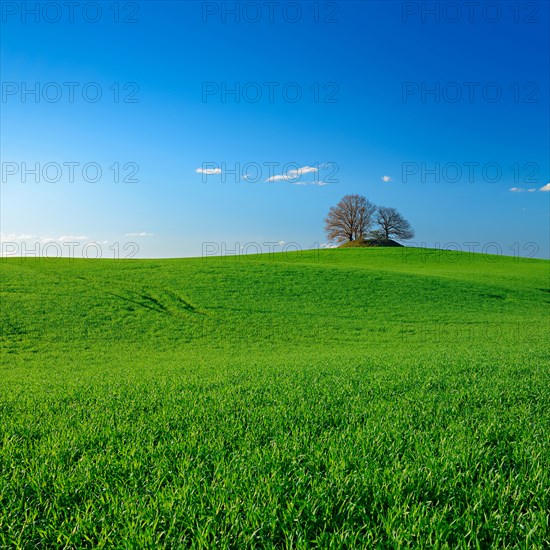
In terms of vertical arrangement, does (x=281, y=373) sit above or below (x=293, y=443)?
below

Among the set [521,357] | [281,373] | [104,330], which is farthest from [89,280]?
[521,357]

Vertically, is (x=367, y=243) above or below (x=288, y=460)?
above

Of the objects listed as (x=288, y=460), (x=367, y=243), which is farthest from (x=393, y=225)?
(x=288, y=460)

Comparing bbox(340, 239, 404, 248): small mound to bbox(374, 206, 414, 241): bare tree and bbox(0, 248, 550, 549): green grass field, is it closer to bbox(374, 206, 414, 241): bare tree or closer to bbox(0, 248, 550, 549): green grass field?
bbox(374, 206, 414, 241): bare tree

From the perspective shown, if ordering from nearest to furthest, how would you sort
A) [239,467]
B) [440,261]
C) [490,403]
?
[239,467] → [490,403] → [440,261]

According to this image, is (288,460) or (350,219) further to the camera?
(350,219)

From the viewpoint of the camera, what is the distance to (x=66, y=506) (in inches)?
122

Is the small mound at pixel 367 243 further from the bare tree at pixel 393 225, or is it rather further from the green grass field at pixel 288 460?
the green grass field at pixel 288 460

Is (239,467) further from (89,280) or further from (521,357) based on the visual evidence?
(89,280)

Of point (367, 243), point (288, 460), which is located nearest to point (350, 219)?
point (367, 243)

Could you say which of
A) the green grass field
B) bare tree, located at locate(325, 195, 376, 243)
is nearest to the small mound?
bare tree, located at locate(325, 195, 376, 243)

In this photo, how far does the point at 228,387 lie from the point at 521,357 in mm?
7911

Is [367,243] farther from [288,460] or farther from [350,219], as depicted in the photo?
[288,460]

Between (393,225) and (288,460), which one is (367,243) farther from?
(288,460)
